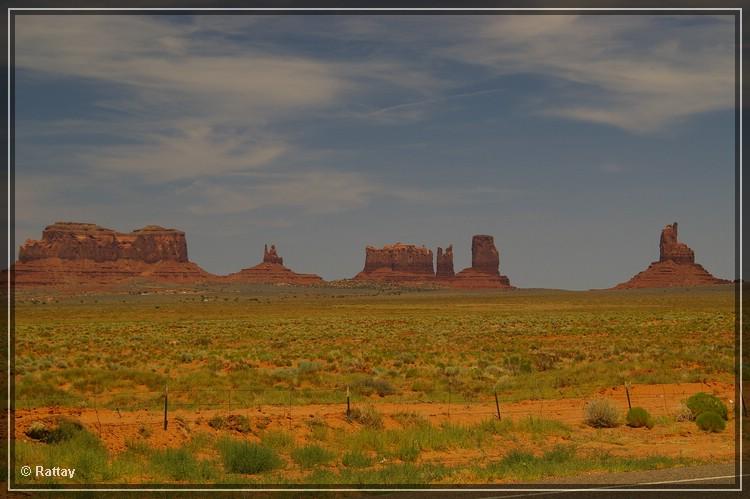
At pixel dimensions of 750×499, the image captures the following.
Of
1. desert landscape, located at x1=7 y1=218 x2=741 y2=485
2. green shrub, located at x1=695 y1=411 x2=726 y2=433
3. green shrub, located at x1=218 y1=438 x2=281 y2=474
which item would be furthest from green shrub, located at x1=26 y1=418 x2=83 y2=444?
green shrub, located at x1=695 y1=411 x2=726 y2=433

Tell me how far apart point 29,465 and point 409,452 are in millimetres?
6474

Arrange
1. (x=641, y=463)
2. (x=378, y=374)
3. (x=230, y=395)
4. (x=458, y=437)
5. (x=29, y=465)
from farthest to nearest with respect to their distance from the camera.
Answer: (x=378, y=374)
(x=230, y=395)
(x=458, y=437)
(x=641, y=463)
(x=29, y=465)

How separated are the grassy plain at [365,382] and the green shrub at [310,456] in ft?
0.11

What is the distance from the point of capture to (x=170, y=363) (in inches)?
1331

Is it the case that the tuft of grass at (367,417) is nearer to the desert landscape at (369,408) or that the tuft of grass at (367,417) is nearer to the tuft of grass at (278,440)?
the desert landscape at (369,408)

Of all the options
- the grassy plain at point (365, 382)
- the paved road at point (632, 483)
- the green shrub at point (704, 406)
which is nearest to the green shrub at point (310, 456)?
the grassy plain at point (365, 382)

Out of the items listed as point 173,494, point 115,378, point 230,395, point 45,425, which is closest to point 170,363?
point 115,378

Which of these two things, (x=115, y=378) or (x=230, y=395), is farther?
(x=115, y=378)

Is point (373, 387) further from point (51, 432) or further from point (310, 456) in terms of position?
point (51, 432)

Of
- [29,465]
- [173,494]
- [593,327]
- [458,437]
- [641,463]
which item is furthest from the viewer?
[593,327]

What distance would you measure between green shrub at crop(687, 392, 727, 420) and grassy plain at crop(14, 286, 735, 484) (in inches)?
24.6

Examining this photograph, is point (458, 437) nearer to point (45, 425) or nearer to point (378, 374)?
point (45, 425)

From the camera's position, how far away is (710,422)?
712 inches

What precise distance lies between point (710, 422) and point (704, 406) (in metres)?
1.31
